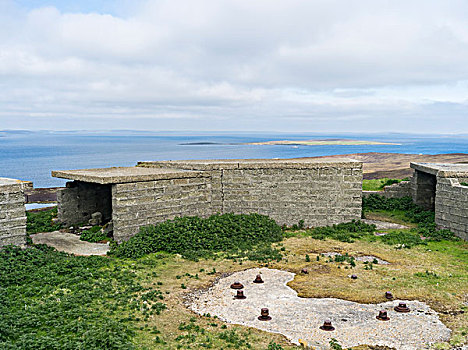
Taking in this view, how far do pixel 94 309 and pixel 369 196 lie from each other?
14.4 meters

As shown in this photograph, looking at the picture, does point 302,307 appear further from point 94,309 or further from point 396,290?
point 94,309

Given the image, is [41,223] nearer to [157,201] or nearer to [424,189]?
[157,201]

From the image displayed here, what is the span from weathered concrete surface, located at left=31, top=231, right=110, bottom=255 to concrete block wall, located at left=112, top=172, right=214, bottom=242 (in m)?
0.68

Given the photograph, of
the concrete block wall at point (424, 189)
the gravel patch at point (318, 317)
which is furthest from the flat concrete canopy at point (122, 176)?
the concrete block wall at point (424, 189)

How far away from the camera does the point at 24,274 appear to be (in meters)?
9.05

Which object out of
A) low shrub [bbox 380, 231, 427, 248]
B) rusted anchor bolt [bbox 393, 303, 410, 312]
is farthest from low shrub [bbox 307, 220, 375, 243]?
rusted anchor bolt [bbox 393, 303, 410, 312]

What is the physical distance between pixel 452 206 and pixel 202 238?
815 centimetres

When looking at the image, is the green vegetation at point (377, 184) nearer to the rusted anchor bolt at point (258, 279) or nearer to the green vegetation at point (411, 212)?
the green vegetation at point (411, 212)

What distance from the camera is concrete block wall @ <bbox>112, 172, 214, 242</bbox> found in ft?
39.6

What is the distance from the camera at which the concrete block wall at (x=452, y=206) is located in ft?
Answer: 42.7

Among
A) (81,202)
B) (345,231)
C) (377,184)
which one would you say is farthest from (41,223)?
(377,184)

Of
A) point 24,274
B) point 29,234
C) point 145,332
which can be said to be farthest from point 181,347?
point 29,234

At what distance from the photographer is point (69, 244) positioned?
40.7ft

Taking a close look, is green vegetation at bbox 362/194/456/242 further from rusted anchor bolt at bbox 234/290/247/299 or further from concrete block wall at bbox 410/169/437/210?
rusted anchor bolt at bbox 234/290/247/299
